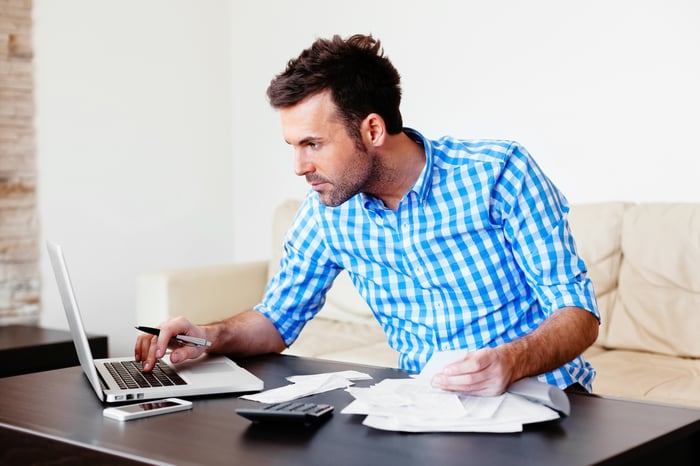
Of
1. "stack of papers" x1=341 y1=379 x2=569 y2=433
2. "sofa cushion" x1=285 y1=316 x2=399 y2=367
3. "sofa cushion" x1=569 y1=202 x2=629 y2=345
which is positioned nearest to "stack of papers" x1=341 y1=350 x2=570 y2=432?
"stack of papers" x1=341 y1=379 x2=569 y2=433

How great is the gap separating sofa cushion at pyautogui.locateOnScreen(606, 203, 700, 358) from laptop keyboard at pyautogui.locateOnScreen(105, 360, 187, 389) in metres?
1.50

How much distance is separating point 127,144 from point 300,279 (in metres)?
2.13

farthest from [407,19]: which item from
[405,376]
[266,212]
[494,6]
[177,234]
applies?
[405,376]

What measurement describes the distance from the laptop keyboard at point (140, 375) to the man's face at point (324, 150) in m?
0.41

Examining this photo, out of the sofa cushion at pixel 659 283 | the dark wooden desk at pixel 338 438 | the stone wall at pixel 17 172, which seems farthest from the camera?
the stone wall at pixel 17 172

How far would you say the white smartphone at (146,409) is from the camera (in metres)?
1.12

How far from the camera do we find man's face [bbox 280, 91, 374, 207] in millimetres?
1510

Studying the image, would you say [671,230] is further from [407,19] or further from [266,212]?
[266,212]

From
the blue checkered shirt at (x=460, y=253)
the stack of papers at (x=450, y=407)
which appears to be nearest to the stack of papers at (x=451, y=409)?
the stack of papers at (x=450, y=407)

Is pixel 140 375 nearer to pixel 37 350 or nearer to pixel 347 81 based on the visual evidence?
pixel 347 81

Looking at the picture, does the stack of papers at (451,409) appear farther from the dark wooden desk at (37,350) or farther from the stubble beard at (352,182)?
the dark wooden desk at (37,350)

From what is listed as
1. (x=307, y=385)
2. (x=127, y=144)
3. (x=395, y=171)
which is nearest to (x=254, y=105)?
(x=127, y=144)

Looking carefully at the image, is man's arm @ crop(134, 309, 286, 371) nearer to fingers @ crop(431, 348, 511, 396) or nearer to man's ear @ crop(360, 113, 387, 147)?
man's ear @ crop(360, 113, 387, 147)

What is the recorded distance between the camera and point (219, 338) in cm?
154
